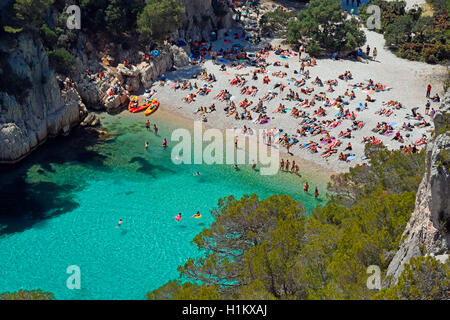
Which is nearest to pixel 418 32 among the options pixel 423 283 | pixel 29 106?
pixel 29 106

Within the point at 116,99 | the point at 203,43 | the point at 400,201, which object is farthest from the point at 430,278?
the point at 203,43

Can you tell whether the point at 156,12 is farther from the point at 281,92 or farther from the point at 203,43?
the point at 281,92

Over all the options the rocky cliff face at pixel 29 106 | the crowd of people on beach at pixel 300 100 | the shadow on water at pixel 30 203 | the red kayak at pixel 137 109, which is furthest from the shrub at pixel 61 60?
the shadow on water at pixel 30 203

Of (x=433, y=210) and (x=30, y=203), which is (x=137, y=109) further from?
(x=433, y=210)

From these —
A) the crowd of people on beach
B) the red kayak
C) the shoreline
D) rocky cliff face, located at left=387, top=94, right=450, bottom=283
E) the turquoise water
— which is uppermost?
rocky cliff face, located at left=387, top=94, right=450, bottom=283

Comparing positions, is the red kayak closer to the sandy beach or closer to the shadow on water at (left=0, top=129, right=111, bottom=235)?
the sandy beach

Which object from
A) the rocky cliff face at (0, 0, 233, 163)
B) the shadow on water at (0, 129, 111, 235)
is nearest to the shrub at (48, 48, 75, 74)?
the rocky cliff face at (0, 0, 233, 163)
